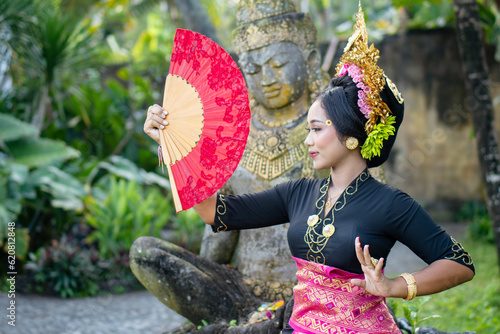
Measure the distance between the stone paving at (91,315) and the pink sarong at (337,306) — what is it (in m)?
2.57

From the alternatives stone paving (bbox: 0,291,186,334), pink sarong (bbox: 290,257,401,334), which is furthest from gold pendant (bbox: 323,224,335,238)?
stone paving (bbox: 0,291,186,334)

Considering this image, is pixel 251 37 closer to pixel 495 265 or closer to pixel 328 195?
pixel 328 195

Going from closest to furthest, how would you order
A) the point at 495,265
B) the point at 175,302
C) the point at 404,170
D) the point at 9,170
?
1. the point at 175,302
2. the point at 9,170
3. the point at 495,265
4. the point at 404,170

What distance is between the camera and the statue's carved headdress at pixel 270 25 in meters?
3.03

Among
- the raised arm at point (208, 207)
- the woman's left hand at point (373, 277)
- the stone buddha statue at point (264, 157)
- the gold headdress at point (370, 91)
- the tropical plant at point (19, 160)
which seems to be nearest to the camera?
the woman's left hand at point (373, 277)

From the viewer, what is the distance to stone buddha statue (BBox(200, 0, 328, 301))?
3.00 m

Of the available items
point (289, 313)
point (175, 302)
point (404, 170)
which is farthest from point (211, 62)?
point (404, 170)

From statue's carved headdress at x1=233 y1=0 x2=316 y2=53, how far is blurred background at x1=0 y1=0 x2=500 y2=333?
2.60 metres

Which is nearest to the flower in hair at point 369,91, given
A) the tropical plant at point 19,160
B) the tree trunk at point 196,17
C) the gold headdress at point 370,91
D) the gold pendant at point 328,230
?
the gold headdress at point 370,91

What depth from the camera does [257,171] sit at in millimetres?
3031

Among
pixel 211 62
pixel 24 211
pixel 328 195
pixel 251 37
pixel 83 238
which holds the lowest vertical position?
pixel 83 238

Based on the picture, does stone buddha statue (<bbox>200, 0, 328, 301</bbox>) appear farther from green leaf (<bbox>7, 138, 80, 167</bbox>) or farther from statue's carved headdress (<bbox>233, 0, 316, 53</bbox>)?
green leaf (<bbox>7, 138, 80, 167</bbox>)

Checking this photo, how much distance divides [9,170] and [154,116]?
438 cm

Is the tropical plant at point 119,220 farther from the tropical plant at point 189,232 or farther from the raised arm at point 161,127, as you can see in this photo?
the raised arm at point 161,127
